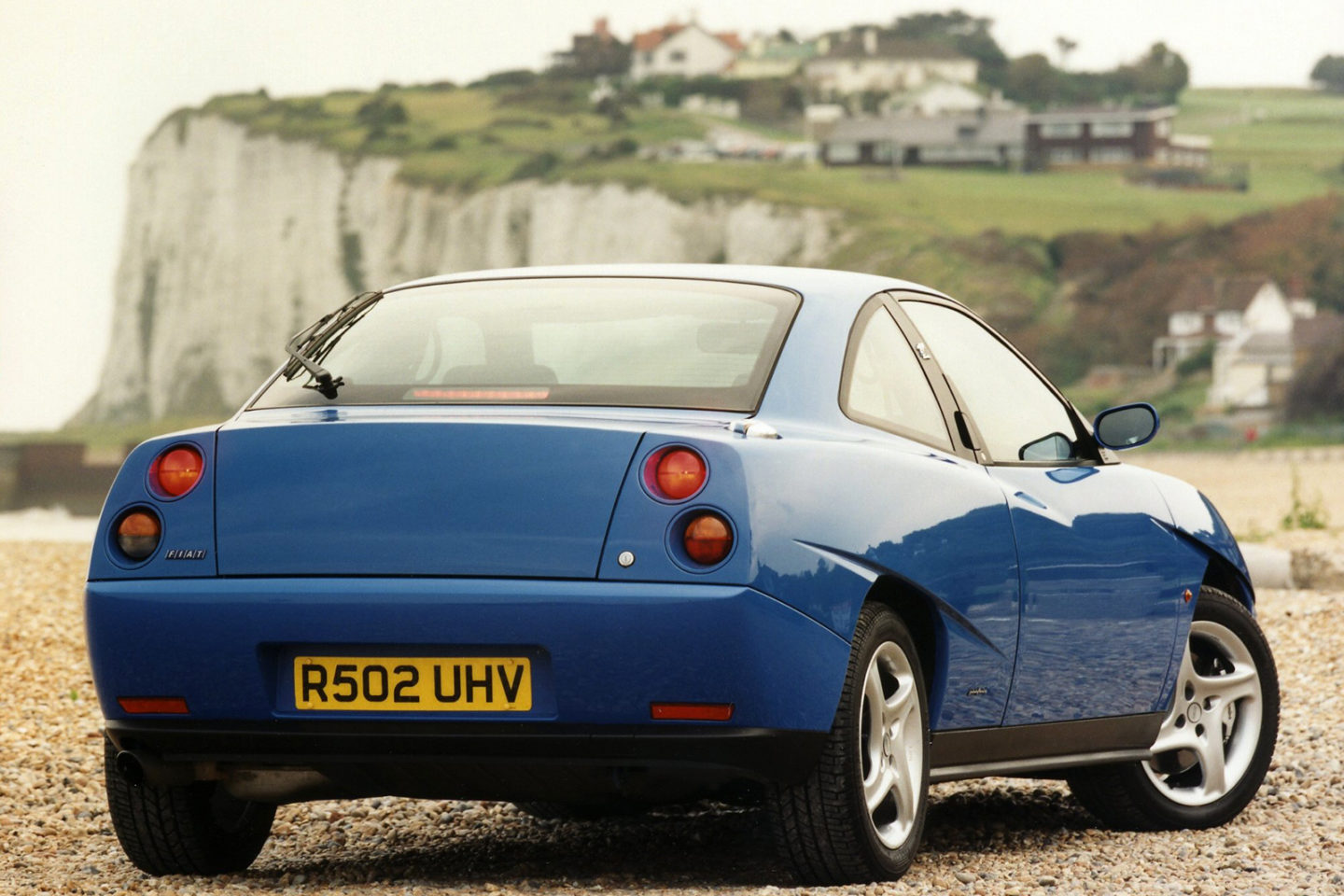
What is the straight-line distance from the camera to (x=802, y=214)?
99688 millimetres

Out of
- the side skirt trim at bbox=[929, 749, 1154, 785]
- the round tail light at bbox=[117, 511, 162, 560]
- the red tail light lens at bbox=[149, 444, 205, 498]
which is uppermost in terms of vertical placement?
the red tail light lens at bbox=[149, 444, 205, 498]

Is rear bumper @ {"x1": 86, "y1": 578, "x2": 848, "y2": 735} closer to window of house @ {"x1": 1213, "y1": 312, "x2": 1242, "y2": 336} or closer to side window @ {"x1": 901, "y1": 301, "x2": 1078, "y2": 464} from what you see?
side window @ {"x1": 901, "y1": 301, "x2": 1078, "y2": 464}

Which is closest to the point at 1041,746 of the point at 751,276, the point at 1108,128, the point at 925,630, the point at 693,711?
the point at 925,630

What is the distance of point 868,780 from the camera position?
470 cm

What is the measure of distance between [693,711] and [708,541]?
36 cm

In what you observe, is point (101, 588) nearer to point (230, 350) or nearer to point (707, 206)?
point (707, 206)

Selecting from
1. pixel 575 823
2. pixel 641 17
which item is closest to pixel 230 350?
pixel 641 17

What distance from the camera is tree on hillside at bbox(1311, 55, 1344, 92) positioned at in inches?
4946

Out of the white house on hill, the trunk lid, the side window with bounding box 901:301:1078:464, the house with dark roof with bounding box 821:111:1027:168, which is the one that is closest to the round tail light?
the trunk lid

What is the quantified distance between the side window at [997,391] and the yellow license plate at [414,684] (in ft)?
5.60

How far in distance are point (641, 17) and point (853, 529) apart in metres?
146

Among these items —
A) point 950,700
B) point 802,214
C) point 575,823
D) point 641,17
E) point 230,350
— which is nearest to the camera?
point 950,700

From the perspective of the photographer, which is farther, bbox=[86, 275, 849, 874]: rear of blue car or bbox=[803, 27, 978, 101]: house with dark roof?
bbox=[803, 27, 978, 101]: house with dark roof

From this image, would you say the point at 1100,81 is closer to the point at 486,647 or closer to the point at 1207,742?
the point at 1207,742
